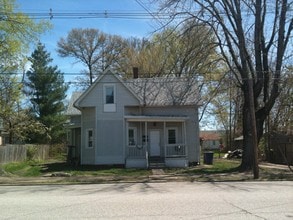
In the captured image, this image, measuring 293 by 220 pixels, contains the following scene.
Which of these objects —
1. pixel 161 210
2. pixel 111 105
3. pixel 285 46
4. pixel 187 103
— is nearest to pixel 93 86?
pixel 111 105

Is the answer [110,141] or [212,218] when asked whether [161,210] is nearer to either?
[212,218]

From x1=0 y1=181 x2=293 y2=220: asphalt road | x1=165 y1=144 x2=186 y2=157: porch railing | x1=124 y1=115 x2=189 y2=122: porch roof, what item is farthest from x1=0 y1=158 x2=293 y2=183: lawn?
x1=0 y1=181 x2=293 y2=220: asphalt road

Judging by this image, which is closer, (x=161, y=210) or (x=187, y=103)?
(x=161, y=210)

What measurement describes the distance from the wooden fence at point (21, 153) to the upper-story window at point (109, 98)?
8088mm

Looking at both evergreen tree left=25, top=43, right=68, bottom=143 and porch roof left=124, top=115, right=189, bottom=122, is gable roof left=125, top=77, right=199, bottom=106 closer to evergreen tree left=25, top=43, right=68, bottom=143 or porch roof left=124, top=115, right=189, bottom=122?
porch roof left=124, top=115, right=189, bottom=122

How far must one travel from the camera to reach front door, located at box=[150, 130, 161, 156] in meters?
35.4

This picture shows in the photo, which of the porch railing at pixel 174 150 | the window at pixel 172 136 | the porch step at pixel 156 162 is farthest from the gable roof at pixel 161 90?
the porch step at pixel 156 162

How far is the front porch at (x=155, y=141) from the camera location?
110 feet

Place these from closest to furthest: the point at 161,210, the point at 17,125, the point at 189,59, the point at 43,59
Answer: the point at 161,210 < the point at 189,59 < the point at 17,125 < the point at 43,59

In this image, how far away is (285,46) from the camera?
97.0 ft

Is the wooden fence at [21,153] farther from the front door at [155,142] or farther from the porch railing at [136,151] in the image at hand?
the front door at [155,142]

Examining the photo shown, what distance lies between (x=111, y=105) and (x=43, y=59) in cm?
2733

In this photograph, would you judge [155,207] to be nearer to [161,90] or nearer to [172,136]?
[172,136]

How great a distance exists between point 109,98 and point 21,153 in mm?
9361
